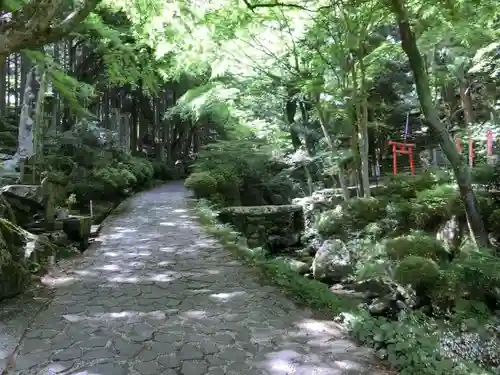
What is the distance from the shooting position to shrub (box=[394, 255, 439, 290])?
6.79m

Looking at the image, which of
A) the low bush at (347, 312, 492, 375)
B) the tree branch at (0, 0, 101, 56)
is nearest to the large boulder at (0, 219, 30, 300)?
the tree branch at (0, 0, 101, 56)

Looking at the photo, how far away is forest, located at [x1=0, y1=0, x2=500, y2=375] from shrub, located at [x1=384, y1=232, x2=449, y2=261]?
38mm

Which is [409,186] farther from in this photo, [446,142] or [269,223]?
[269,223]

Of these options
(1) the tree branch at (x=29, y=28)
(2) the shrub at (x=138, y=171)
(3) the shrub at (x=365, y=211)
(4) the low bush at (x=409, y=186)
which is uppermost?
(1) the tree branch at (x=29, y=28)

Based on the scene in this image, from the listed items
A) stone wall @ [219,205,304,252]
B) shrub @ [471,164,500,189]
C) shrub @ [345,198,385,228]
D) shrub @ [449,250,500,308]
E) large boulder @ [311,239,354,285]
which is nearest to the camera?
shrub @ [449,250,500,308]

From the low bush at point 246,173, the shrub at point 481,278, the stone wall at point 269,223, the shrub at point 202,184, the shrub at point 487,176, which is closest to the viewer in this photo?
the shrub at point 481,278

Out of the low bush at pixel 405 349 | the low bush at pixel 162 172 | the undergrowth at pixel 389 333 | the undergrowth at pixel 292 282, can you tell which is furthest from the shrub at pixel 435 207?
the low bush at pixel 162 172

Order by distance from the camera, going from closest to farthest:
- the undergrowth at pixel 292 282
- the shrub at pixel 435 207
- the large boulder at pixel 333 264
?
the undergrowth at pixel 292 282, the shrub at pixel 435 207, the large boulder at pixel 333 264

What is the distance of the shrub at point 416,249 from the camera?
7.93 meters

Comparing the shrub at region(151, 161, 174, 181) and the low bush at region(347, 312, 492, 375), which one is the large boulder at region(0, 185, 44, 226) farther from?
the shrub at region(151, 161, 174, 181)

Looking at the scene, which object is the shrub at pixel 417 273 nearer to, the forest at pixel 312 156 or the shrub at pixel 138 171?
the forest at pixel 312 156

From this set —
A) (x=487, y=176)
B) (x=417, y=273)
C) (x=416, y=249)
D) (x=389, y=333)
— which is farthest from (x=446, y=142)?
(x=389, y=333)

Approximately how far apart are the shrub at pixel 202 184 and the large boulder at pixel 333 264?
5.62 meters

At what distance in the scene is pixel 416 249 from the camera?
26.2 ft
